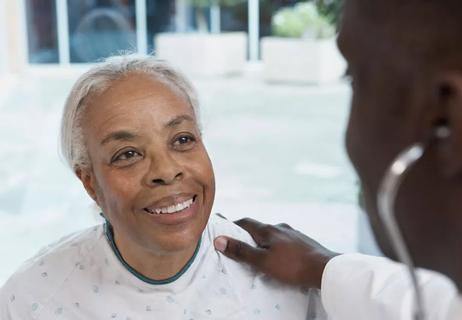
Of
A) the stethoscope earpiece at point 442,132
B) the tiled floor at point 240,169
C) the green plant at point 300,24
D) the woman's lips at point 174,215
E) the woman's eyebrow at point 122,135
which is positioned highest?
the stethoscope earpiece at point 442,132

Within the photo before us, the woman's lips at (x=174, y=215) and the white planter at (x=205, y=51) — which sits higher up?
the woman's lips at (x=174, y=215)

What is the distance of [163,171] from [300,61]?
33.9 ft

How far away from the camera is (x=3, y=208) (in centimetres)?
507

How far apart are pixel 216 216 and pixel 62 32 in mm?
11903

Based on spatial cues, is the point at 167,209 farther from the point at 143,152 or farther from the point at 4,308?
the point at 4,308

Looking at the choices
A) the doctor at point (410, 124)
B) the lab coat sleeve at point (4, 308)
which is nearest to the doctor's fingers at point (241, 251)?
the lab coat sleeve at point (4, 308)

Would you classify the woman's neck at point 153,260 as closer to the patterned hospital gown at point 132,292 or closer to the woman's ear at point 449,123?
the patterned hospital gown at point 132,292

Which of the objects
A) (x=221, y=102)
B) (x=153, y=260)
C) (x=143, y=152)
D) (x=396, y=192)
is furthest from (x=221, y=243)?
(x=221, y=102)

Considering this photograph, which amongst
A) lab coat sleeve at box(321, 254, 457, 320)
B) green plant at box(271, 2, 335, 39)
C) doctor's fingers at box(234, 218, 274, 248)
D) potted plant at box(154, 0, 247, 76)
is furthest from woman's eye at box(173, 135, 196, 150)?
potted plant at box(154, 0, 247, 76)

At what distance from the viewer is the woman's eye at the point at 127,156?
5.05ft

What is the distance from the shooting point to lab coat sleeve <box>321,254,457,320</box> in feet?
3.79

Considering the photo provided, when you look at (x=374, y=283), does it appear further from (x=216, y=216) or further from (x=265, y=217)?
(x=265, y=217)

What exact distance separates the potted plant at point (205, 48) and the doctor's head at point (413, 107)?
11719 millimetres

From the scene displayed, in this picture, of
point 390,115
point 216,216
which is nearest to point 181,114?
point 216,216
